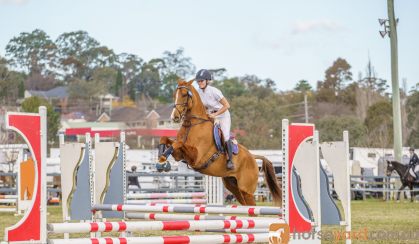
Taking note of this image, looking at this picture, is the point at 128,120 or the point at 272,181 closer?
the point at 272,181

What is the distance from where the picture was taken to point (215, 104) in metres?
11.7

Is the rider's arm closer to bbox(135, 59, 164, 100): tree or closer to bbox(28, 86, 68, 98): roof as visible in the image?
bbox(28, 86, 68, 98): roof

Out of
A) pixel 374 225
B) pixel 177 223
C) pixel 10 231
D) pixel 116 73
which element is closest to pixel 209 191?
pixel 374 225

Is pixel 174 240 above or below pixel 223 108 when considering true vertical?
below

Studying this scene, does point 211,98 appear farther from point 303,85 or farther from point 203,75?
point 303,85

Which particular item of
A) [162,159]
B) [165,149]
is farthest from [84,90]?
[162,159]

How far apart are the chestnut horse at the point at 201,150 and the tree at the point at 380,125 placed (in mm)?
37077

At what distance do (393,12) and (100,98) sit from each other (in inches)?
3801

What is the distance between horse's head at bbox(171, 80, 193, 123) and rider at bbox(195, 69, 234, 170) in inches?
11.5

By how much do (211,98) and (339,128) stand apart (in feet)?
176

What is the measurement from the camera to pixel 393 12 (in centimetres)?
2908

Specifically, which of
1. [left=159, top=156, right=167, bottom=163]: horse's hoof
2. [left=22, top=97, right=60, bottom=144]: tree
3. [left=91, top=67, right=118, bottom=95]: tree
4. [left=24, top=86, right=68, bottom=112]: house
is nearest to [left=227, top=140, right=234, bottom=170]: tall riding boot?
[left=159, top=156, right=167, bottom=163]: horse's hoof

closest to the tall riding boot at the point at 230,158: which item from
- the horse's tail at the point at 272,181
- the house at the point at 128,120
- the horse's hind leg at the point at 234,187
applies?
the horse's hind leg at the point at 234,187

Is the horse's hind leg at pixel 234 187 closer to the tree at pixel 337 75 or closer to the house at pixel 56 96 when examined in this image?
the tree at pixel 337 75
